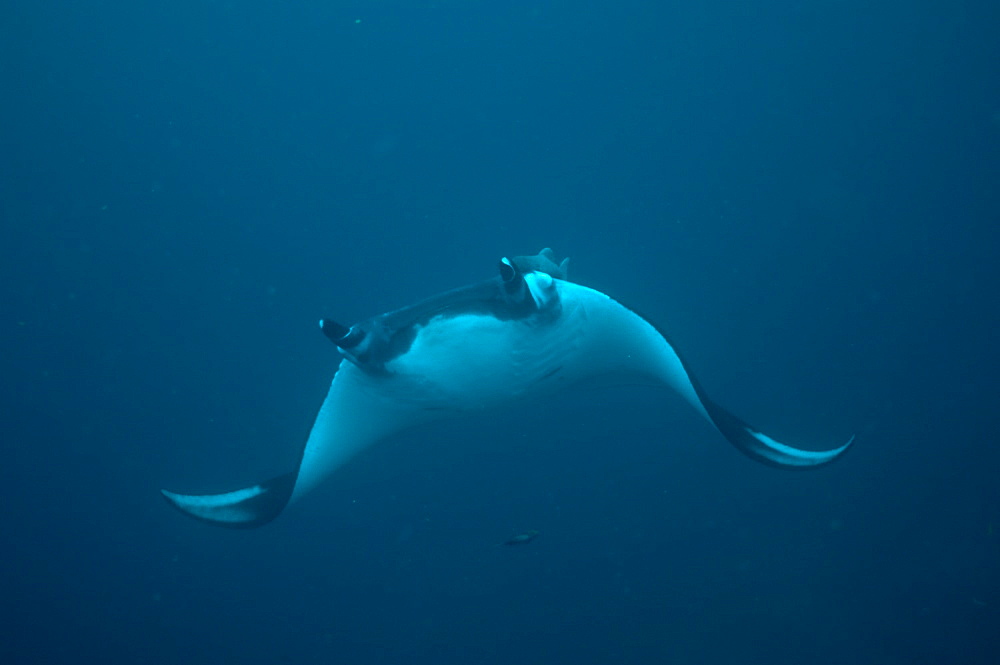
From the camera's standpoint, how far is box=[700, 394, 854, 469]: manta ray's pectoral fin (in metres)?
2.34

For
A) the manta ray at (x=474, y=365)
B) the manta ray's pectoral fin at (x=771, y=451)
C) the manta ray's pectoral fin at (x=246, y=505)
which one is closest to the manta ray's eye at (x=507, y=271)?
the manta ray at (x=474, y=365)

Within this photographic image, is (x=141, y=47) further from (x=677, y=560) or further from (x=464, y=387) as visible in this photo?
(x=677, y=560)

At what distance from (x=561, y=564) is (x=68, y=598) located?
18.5 feet

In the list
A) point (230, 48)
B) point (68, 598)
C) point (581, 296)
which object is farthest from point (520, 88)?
point (68, 598)

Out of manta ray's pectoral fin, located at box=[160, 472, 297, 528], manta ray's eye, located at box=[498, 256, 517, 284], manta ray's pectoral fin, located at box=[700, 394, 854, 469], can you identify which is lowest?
manta ray's pectoral fin, located at box=[700, 394, 854, 469]

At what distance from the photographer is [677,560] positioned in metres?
5.41

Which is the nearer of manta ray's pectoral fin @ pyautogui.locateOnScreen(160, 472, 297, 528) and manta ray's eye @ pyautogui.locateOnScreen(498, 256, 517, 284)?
manta ray's eye @ pyautogui.locateOnScreen(498, 256, 517, 284)

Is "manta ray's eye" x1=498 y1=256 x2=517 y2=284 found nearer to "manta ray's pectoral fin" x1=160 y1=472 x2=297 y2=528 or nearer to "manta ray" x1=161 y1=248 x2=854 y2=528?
"manta ray" x1=161 y1=248 x2=854 y2=528

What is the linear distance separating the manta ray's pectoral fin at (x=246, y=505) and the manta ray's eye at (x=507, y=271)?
1554 millimetres

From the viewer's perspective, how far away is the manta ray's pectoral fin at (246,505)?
2.61m

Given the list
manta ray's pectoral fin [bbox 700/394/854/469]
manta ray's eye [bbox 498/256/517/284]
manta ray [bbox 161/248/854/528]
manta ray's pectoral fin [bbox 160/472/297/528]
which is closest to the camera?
manta ray's eye [bbox 498/256/517/284]

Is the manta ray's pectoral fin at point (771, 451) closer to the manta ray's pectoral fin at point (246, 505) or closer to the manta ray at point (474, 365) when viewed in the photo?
the manta ray at point (474, 365)

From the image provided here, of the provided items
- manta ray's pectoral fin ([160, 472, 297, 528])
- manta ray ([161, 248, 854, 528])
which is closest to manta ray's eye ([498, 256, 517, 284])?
manta ray ([161, 248, 854, 528])

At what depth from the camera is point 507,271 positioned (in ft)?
6.45
